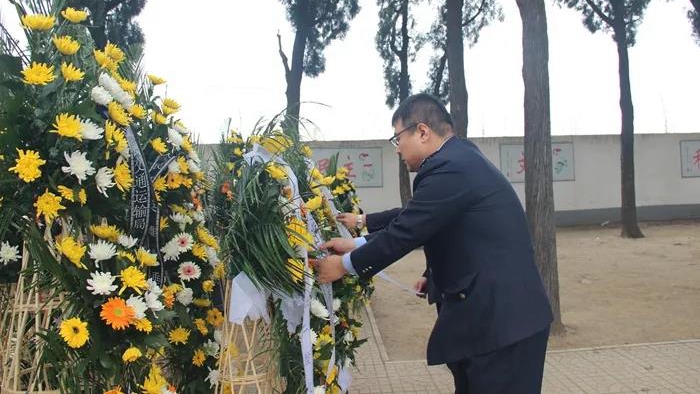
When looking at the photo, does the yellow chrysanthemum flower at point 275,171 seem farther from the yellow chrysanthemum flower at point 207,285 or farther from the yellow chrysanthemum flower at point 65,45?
the yellow chrysanthemum flower at point 65,45

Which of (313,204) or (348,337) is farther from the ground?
(313,204)

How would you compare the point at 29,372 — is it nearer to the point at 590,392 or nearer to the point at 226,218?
the point at 226,218

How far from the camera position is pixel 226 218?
2537 mm

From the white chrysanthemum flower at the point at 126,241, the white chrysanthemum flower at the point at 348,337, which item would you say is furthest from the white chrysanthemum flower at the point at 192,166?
the white chrysanthemum flower at the point at 348,337

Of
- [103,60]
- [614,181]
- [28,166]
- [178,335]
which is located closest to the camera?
[28,166]

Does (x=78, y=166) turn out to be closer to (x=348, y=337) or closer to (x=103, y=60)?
(x=103, y=60)

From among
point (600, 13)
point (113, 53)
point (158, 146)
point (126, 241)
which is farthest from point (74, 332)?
point (600, 13)

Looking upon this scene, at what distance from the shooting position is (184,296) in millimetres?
2307

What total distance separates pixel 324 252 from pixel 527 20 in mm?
4171

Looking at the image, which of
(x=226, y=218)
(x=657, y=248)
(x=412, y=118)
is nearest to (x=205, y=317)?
(x=226, y=218)

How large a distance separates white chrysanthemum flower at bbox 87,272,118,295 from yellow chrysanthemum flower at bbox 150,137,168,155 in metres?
0.64

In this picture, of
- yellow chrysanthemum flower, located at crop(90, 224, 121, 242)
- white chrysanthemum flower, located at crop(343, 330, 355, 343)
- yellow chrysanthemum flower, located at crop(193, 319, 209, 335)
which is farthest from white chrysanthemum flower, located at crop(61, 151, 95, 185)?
white chrysanthemum flower, located at crop(343, 330, 355, 343)

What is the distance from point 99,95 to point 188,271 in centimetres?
83

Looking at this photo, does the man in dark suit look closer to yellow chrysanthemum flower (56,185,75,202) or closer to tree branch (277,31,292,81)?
yellow chrysanthemum flower (56,185,75,202)
